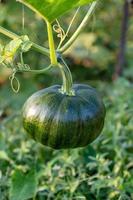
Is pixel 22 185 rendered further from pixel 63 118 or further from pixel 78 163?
pixel 63 118

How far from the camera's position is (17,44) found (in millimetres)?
1316

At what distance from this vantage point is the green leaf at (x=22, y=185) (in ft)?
5.70

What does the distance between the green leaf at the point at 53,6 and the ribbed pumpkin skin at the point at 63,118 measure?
240 mm

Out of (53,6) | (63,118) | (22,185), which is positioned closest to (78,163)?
(22,185)

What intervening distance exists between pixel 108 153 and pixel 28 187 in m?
0.32

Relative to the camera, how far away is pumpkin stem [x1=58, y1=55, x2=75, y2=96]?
4.47 ft

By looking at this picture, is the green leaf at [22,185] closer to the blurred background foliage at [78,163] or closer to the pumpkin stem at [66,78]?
the blurred background foliage at [78,163]

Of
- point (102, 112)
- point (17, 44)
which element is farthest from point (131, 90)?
point (17, 44)

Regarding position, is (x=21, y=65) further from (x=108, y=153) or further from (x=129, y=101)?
(x=129, y=101)

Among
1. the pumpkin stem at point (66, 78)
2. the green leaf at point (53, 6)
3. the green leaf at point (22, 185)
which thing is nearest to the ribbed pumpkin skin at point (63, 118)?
the pumpkin stem at point (66, 78)

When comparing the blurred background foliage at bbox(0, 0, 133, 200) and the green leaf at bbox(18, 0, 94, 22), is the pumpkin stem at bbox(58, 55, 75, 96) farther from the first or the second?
the blurred background foliage at bbox(0, 0, 133, 200)

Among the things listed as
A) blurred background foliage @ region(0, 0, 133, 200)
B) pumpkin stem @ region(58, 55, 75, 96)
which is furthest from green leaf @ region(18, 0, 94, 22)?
blurred background foliage @ region(0, 0, 133, 200)

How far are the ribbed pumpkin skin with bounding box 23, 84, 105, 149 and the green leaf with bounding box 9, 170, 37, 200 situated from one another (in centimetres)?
36

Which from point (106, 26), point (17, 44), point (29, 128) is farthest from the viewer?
point (106, 26)
